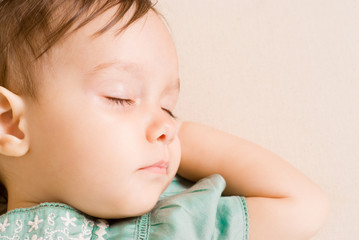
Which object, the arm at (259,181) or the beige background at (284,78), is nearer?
the arm at (259,181)

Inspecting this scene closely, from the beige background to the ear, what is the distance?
0.47 meters

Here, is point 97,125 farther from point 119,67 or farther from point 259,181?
point 259,181

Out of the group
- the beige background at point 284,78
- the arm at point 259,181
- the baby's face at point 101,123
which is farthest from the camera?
the beige background at point 284,78

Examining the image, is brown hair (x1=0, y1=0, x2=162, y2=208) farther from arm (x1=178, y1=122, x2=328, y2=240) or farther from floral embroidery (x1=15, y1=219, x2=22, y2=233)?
arm (x1=178, y1=122, x2=328, y2=240)

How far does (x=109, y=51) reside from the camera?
2.81 feet

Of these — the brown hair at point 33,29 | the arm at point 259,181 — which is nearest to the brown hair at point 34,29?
the brown hair at point 33,29

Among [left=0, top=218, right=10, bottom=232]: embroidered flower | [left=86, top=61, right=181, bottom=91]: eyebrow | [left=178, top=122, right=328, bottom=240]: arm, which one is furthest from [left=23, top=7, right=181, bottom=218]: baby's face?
[left=178, top=122, right=328, bottom=240]: arm

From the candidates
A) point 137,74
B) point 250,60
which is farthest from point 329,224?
point 137,74

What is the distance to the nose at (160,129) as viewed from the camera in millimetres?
865

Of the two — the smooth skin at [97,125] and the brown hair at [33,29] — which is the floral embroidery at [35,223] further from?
the brown hair at [33,29]

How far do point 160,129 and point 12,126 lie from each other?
0.26 m

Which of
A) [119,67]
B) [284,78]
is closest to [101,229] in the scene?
[119,67]

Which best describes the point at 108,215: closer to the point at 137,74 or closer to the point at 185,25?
the point at 137,74

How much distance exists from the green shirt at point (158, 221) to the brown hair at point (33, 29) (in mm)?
220
